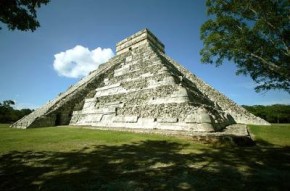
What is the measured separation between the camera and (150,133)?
27.1ft

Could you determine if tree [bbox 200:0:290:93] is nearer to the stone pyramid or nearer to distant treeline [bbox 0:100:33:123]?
the stone pyramid

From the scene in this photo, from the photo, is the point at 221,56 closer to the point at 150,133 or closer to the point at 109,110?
the point at 150,133

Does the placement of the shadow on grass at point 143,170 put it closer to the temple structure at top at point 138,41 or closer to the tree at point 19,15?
the tree at point 19,15

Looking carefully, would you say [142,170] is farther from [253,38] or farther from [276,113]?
[276,113]

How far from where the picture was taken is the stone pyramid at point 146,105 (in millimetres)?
8812

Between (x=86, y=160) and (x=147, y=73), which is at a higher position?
(x=147, y=73)

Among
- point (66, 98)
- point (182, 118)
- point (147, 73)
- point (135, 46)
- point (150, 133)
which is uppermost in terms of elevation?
point (135, 46)

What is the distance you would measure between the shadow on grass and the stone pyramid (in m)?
3.46

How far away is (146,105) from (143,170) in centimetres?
679

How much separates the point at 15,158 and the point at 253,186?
18.3 ft

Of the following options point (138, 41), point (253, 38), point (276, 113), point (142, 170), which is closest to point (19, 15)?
point (142, 170)

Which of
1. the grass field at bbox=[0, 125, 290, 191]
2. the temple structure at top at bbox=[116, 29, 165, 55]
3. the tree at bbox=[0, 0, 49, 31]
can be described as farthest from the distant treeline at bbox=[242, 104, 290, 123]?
the tree at bbox=[0, 0, 49, 31]

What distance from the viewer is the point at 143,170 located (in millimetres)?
3652

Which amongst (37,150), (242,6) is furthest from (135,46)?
(37,150)
